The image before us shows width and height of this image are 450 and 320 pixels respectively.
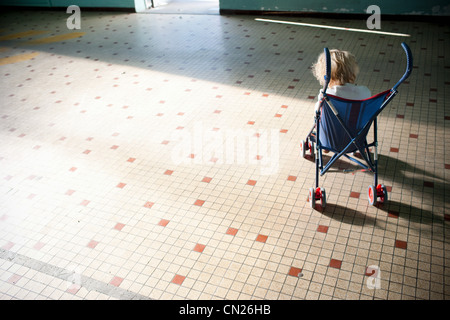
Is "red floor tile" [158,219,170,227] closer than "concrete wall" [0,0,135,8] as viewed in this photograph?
Yes

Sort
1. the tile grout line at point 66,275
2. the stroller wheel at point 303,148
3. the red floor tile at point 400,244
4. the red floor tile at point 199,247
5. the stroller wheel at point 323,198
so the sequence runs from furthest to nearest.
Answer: the stroller wheel at point 303,148 → the stroller wheel at point 323,198 → the red floor tile at point 199,247 → the red floor tile at point 400,244 → the tile grout line at point 66,275

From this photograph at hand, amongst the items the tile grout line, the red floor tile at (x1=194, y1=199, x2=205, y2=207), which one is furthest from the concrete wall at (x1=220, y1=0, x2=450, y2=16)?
the tile grout line

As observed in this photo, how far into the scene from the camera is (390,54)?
7078 mm

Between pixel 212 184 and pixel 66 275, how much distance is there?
166 centimetres

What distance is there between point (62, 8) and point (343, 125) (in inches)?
461

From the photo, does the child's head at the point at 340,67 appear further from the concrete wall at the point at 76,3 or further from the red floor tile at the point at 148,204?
the concrete wall at the point at 76,3

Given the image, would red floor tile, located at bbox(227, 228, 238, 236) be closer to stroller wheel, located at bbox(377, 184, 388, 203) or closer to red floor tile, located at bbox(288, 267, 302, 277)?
red floor tile, located at bbox(288, 267, 302, 277)

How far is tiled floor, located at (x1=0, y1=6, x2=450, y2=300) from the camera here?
10.4 feet

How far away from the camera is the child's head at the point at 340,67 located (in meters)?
3.37

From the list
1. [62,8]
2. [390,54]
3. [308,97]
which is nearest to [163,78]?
[308,97]

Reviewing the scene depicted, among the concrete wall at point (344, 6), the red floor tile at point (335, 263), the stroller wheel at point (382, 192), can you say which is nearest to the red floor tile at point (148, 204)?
the red floor tile at point (335, 263)

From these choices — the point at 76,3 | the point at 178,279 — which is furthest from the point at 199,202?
the point at 76,3

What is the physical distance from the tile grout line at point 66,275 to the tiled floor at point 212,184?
0.01 m

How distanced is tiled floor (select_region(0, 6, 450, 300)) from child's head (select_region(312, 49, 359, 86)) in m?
1.14
